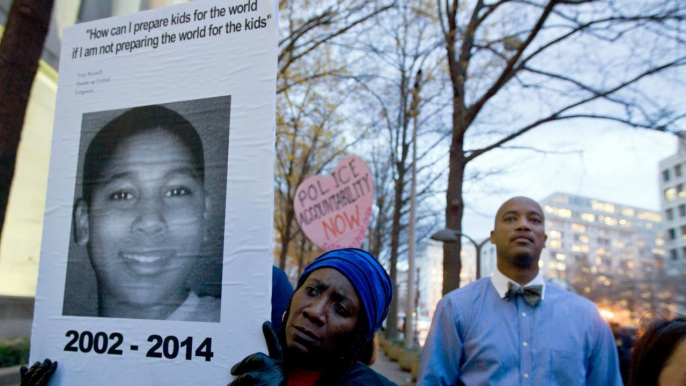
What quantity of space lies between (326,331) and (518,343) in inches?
52.4

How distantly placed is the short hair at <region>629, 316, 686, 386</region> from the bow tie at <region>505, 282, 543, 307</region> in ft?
3.41

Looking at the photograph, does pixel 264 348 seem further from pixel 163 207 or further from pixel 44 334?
pixel 44 334

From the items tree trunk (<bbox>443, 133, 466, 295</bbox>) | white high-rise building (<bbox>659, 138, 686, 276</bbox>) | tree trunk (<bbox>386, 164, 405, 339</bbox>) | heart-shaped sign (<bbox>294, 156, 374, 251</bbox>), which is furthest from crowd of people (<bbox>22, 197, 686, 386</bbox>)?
white high-rise building (<bbox>659, 138, 686, 276</bbox>)

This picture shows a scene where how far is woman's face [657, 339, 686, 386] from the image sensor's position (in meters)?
1.60

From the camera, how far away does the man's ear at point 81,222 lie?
222 centimetres

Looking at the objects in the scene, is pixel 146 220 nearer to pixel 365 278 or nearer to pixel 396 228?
pixel 365 278

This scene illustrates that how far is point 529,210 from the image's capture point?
295 cm

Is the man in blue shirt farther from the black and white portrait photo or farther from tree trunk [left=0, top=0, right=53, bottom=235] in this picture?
tree trunk [left=0, top=0, right=53, bottom=235]

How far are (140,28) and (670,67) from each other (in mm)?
8844

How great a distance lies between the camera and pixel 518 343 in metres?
2.72

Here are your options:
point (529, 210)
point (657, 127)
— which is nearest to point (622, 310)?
point (657, 127)

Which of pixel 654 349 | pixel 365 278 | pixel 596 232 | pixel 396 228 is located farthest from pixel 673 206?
pixel 365 278

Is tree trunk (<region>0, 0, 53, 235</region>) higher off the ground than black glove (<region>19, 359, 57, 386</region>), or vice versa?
tree trunk (<region>0, 0, 53, 235</region>)

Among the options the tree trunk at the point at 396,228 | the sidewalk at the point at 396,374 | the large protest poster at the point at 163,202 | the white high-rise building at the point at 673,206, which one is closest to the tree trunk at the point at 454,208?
the sidewalk at the point at 396,374
